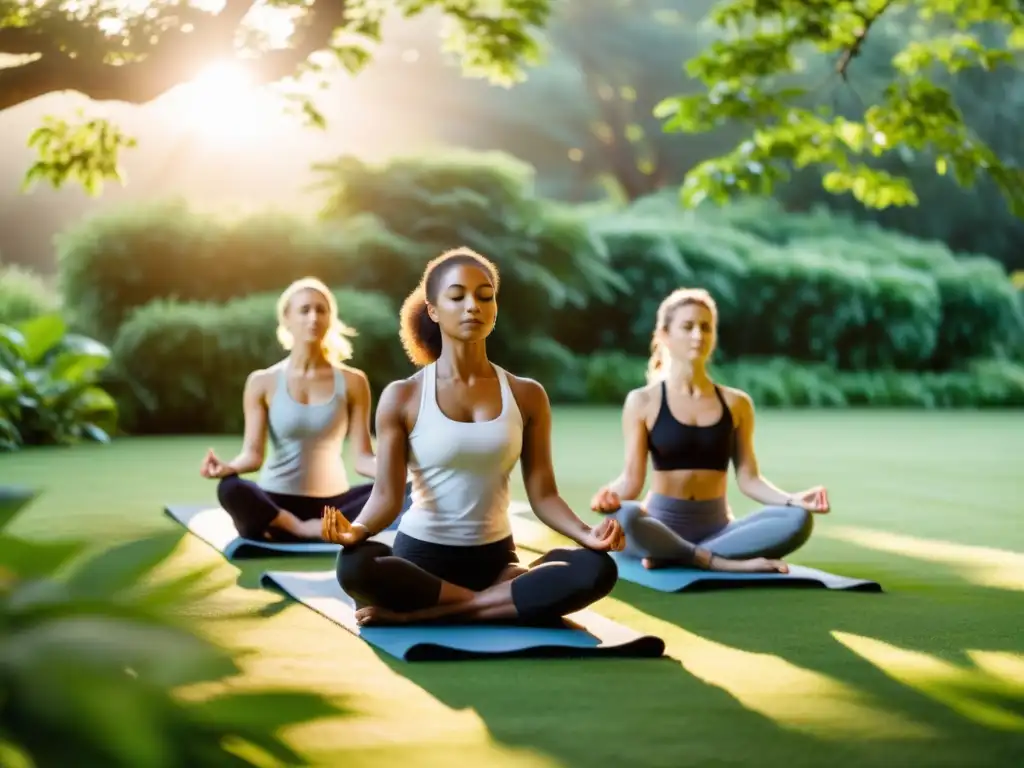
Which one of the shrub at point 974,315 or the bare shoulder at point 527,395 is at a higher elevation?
the shrub at point 974,315

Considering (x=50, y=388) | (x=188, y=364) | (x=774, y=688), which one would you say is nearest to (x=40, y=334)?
(x=50, y=388)

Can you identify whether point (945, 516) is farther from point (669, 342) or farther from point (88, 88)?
point (88, 88)

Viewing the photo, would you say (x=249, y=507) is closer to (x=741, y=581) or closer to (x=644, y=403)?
(x=644, y=403)

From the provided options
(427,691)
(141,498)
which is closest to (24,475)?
(141,498)

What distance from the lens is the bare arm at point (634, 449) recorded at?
502 cm

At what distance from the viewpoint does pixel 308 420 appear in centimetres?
572

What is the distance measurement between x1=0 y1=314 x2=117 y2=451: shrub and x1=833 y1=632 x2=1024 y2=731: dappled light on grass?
7.86 metres

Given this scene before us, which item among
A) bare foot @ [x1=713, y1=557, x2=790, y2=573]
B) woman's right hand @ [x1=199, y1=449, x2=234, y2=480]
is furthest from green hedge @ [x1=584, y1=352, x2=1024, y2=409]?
bare foot @ [x1=713, y1=557, x2=790, y2=573]

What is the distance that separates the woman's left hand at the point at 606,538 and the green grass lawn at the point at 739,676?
0.96 feet

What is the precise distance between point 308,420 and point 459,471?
1.99 metres

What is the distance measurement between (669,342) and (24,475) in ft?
15.3

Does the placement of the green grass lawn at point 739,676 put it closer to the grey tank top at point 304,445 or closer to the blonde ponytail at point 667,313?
the grey tank top at point 304,445

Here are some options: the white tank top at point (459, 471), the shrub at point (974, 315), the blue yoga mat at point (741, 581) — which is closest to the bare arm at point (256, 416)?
the blue yoga mat at point (741, 581)

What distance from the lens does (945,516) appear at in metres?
6.86
